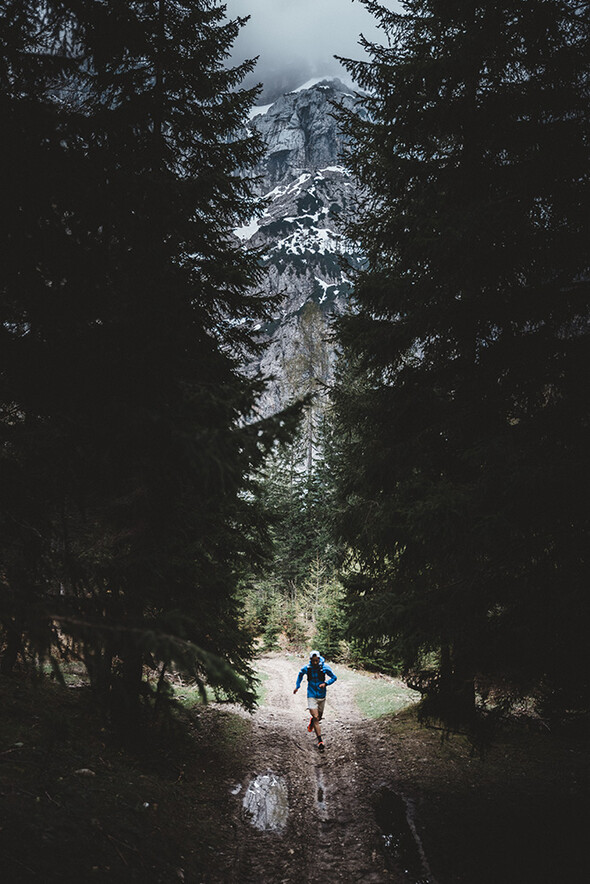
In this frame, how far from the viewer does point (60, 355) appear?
9.95 feet

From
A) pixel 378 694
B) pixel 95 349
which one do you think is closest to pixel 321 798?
pixel 95 349

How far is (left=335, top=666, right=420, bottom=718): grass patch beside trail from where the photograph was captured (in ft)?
43.1

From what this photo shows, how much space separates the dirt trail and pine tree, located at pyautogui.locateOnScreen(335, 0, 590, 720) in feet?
7.22

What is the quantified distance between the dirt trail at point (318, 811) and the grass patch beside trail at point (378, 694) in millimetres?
1630

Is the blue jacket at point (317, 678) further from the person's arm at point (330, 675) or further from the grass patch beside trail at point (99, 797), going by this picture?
the grass patch beside trail at point (99, 797)

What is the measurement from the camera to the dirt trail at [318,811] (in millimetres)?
4887

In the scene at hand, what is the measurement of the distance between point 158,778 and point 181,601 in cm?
254

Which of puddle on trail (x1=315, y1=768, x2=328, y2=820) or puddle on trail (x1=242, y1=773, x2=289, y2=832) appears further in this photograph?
puddle on trail (x1=315, y1=768, x2=328, y2=820)

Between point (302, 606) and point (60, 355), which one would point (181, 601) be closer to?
point (60, 355)

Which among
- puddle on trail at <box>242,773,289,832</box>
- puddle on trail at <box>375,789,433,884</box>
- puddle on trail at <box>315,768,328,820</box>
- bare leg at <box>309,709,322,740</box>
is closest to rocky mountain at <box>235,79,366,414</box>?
bare leg at <box>309,709,322,740</box>

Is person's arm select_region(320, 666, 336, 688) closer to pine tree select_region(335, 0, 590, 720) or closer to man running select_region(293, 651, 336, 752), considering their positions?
man running select_region(293, 651, 336, 752)

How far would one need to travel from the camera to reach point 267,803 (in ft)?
21.4

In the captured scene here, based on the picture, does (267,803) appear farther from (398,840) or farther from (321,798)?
(398,840)

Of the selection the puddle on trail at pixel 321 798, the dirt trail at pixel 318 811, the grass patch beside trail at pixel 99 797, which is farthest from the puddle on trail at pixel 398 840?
the grass patch beside trail at pixel 99 797
